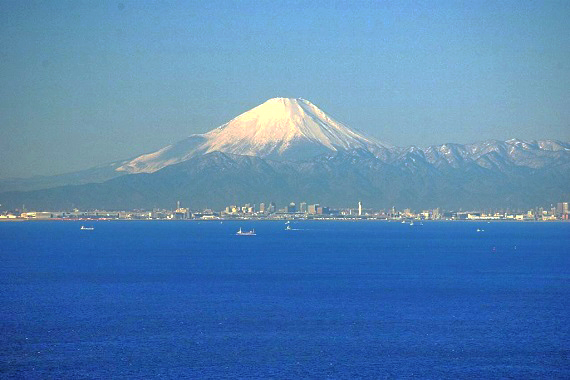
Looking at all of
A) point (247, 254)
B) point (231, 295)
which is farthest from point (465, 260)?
point (231, 295)

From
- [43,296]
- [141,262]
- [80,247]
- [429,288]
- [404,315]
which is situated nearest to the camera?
[404,315]

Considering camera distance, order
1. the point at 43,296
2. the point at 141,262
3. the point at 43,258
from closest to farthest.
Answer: the point at 43,296, the point at 141,262, the point at 43,258

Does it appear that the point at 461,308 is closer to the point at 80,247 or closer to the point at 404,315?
the point at 404,315

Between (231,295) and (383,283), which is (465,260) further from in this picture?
(231,295)

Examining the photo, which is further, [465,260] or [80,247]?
[80,247]

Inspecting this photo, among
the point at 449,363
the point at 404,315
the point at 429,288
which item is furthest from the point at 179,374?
the point at 429,288

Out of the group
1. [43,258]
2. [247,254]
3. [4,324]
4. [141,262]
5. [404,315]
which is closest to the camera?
[4,324]

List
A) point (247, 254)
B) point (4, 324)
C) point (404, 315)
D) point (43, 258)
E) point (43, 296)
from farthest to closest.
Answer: point (247, 254) < point (43, 258) < point (43, 296) < point (404, 315) < point (4, 324)
